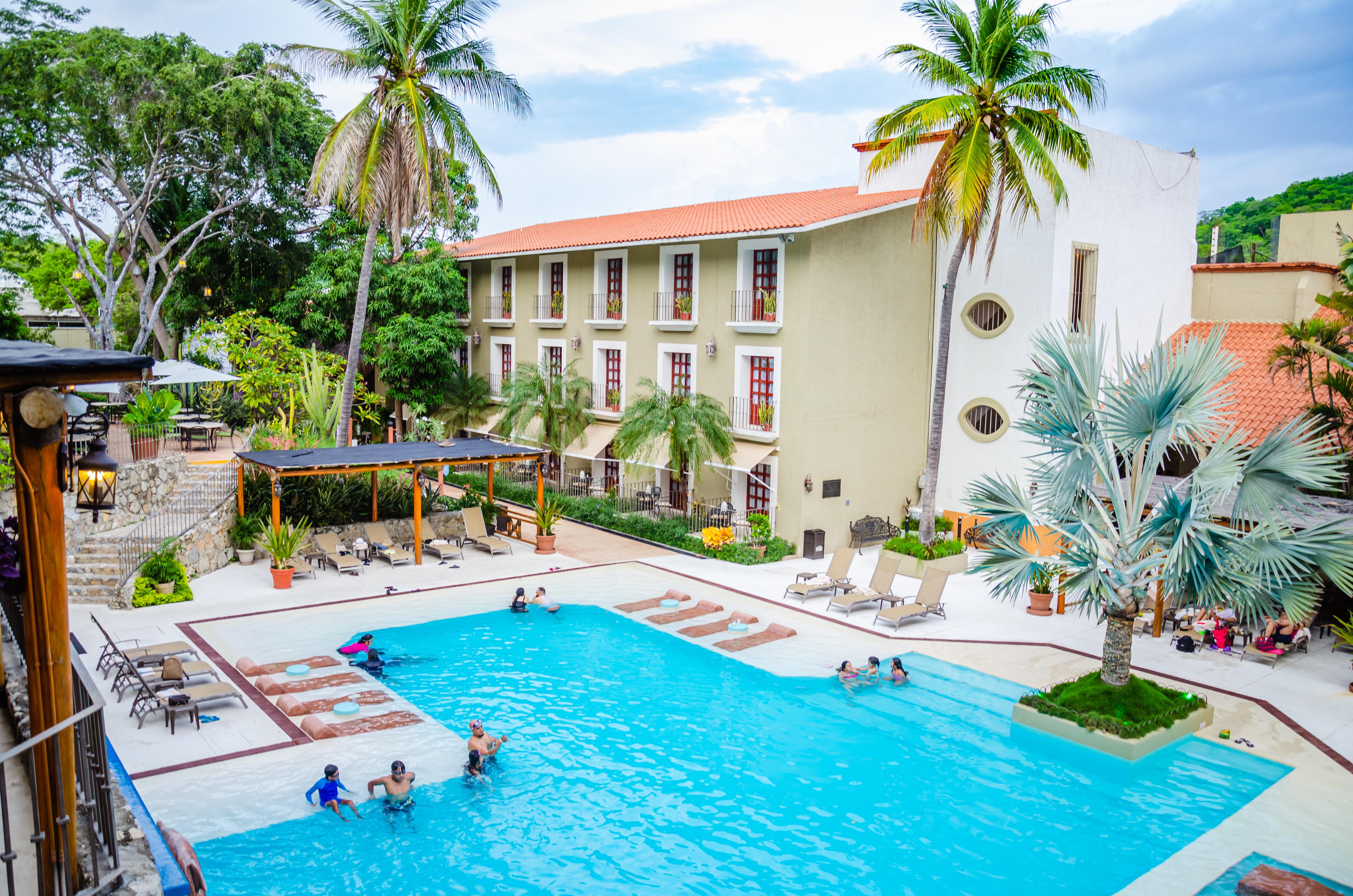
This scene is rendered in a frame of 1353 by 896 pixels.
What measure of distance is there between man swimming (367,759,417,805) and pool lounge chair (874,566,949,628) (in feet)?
35.2

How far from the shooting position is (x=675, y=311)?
28531 mm

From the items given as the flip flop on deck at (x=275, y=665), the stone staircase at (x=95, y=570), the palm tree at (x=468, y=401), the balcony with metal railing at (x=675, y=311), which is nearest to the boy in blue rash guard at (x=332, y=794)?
the flip flop on deck at (x=275, y=665)

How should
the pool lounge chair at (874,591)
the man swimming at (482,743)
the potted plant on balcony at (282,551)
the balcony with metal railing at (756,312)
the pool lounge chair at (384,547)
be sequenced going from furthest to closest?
the balcony with metal railing at (756,312) → the pool lounge chair at (384,547) → the potted plant on balcony at (282,551) → the pool lounge chair at (874,591) → the man swimming at (482,743)

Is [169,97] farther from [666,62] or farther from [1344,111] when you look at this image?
[1344,111]

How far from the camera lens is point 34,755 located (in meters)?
4.98

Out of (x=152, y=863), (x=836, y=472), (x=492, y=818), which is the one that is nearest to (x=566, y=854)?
(x=492, y=818)

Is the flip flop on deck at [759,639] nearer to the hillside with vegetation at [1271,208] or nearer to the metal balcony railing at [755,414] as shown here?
the metal balcony railing at [755,414]

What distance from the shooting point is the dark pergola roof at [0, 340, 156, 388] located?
14.8 ft

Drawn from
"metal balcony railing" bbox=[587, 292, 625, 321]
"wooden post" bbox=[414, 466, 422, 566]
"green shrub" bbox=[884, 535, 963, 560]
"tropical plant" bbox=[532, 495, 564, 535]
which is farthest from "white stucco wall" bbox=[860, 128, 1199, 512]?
"wooden post" bbox=[414, 466, 422, 566]

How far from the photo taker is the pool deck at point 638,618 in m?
11.4

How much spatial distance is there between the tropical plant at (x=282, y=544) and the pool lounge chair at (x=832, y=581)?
436 inches

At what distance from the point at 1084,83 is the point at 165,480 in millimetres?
23459

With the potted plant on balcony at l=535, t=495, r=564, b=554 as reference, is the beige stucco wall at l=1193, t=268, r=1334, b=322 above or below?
above

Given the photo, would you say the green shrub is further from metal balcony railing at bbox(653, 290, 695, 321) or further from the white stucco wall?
metal balcony railing at bbox(653, 290, 695, 321)
